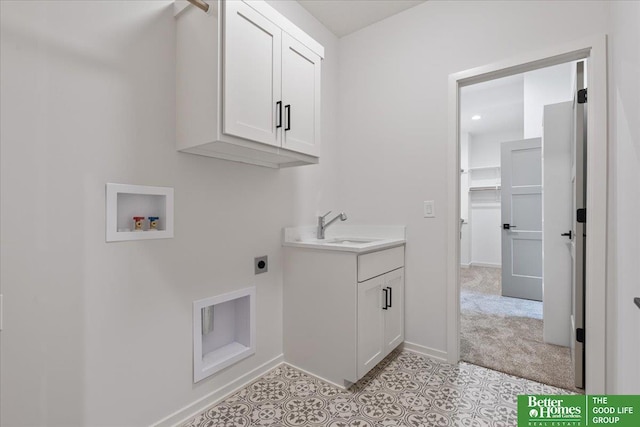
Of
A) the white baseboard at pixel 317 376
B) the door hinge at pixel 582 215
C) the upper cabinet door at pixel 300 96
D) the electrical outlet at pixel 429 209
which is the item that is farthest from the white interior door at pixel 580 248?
the upper cabinet door at pixel 300 96

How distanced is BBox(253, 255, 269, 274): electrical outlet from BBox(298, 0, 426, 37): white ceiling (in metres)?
1.96

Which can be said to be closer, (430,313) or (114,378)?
(114,378)

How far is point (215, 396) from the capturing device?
1.62m

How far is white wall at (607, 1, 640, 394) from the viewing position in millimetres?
1065

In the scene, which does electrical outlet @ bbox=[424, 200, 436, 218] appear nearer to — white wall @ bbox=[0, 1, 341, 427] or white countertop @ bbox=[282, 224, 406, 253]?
white countertop @ bbox=[282, 224, 406, 253]

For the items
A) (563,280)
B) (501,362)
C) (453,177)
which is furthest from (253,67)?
(563,280)

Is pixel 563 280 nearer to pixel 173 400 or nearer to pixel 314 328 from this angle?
pixel 314 328

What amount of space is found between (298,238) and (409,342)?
1.18 metres

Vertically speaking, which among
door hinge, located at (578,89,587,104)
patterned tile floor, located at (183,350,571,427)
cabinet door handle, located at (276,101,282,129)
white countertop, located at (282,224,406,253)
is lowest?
patterned tile floor, located at (183,350,571,427)

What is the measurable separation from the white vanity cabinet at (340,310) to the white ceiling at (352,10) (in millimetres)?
1875

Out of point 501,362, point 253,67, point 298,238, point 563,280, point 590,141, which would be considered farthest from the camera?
point 563,280

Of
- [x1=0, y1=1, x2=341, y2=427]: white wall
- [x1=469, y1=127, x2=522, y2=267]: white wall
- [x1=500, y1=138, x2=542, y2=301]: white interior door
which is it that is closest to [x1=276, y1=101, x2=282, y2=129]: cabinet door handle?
[x1=0, y1=1, x2=341, y2=427]: white wall

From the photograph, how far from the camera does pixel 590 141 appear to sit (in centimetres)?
159

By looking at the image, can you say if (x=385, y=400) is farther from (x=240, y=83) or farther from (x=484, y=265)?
(x=484, y=265)
